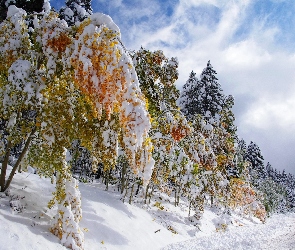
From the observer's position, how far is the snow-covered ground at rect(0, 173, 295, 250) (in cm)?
730

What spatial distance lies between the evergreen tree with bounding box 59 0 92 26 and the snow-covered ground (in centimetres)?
1445

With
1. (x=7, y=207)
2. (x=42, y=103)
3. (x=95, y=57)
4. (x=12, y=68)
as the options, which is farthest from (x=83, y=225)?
(x=95, y=57)

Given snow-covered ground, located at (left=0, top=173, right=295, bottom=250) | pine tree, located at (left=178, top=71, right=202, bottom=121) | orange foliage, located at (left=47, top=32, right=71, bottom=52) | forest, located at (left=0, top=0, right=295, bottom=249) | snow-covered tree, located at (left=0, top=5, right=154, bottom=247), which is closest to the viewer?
forest, located at (left=0, top=0, right=295, bottom=249)

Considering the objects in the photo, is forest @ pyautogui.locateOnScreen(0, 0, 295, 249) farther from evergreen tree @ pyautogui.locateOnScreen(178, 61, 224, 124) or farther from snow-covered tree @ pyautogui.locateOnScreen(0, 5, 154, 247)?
evergreen tree @ pyautogui.locateOnScreen(178, 61, 224, 124)

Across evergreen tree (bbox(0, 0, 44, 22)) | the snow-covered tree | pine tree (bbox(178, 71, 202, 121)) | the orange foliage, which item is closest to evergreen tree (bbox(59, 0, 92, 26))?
evergreen tree (bbox(0, 0, 44, 22))

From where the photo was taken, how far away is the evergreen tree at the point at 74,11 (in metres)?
22.7

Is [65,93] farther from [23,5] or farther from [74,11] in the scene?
[74,11]

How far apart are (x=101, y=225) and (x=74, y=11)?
1882 centimetres

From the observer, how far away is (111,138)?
764 cm

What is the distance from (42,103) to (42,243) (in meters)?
3.48

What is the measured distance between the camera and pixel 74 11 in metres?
24.0

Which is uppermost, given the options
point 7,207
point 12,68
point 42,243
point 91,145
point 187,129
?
point 187,129

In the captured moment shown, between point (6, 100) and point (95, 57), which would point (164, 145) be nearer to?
point (6, 100)

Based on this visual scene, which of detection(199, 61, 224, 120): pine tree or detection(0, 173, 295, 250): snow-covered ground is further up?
detection(199, 61, 224, 120): pine tree
